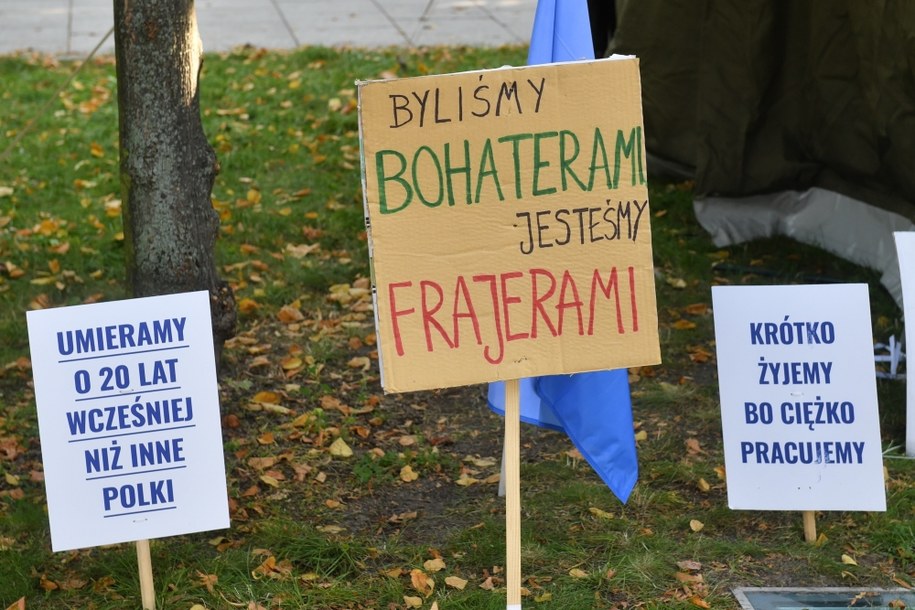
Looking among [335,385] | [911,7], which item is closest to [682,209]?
[911,7]

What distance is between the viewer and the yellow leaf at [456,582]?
354 cm

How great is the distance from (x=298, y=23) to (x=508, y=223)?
8607mm

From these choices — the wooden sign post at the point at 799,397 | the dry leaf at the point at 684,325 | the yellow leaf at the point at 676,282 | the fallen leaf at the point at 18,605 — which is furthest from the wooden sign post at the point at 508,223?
the yellow leaf at the point at 676,282

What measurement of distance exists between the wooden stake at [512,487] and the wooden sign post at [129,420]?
2.70 feet

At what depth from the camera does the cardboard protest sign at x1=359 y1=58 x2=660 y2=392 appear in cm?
290

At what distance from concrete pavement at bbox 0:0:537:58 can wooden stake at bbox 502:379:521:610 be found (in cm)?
732

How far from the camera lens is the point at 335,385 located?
4.93 meters

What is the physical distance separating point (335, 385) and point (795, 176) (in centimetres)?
288

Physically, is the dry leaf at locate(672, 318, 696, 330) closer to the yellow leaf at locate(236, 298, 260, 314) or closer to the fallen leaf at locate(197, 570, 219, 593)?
the yellow leaf at locate(236, 298, 260, 314)

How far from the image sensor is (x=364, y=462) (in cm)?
432

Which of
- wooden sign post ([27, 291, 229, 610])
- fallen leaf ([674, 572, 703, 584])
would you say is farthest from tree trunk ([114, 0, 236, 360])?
fallen leaf ([674, 572, 703, 584])

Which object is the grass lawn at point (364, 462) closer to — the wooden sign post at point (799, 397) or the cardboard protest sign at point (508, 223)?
the wooden sign post at point (799, 397)

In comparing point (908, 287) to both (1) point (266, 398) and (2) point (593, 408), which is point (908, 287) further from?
(1) point (266, 398)

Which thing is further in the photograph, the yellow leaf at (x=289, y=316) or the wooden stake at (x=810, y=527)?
the yellow leaf at (x=289, y=316)
